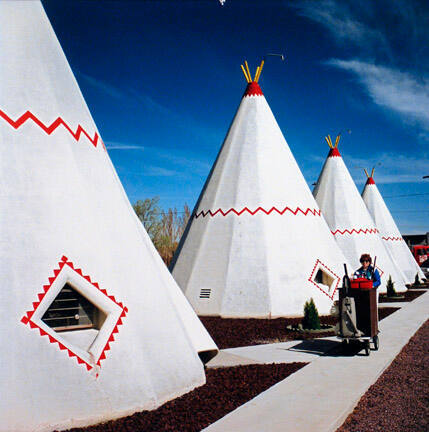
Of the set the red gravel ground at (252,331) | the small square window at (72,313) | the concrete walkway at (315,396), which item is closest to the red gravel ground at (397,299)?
the red gravel ground at (252,331)

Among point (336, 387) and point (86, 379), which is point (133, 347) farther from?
point (336, 387)

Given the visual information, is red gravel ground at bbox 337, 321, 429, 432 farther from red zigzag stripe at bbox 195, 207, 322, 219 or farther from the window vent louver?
red zigzag stripe at bbox 195, 207, 322, 219

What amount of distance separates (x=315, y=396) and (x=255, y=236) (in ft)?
20.4

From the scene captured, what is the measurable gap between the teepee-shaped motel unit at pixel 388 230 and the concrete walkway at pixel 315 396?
45.6ft

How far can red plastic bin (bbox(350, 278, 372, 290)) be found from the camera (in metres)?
6.54

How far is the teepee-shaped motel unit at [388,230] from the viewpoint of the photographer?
66.9 feet

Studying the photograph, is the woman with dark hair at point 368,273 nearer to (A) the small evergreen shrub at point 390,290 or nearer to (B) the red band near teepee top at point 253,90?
(B) the red band near teepee top at point 253,90

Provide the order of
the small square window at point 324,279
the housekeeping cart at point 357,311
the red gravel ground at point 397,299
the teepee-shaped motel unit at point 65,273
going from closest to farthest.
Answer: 1. the teepee-shaped motel unit at point 65,273
2. the housekeeping cart at point 357,311
3. the small square window at point 324,279
4. the red gravel ground at point 397,299

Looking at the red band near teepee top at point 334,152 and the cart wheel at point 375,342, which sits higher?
the red band near teepee top at point 334,152

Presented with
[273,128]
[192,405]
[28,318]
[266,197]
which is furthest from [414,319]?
[28,318]

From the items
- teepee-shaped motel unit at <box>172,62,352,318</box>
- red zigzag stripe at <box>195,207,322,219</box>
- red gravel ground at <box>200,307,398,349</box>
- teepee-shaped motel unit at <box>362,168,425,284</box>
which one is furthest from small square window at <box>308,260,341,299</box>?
teepee-shaped motel unit at <box>362,168,425,284</box>

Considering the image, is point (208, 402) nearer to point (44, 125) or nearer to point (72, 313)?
point (72, 313)

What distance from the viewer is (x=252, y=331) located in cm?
872

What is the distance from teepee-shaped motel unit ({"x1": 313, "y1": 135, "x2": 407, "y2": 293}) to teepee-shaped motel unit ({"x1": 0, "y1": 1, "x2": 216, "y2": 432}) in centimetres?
1141
